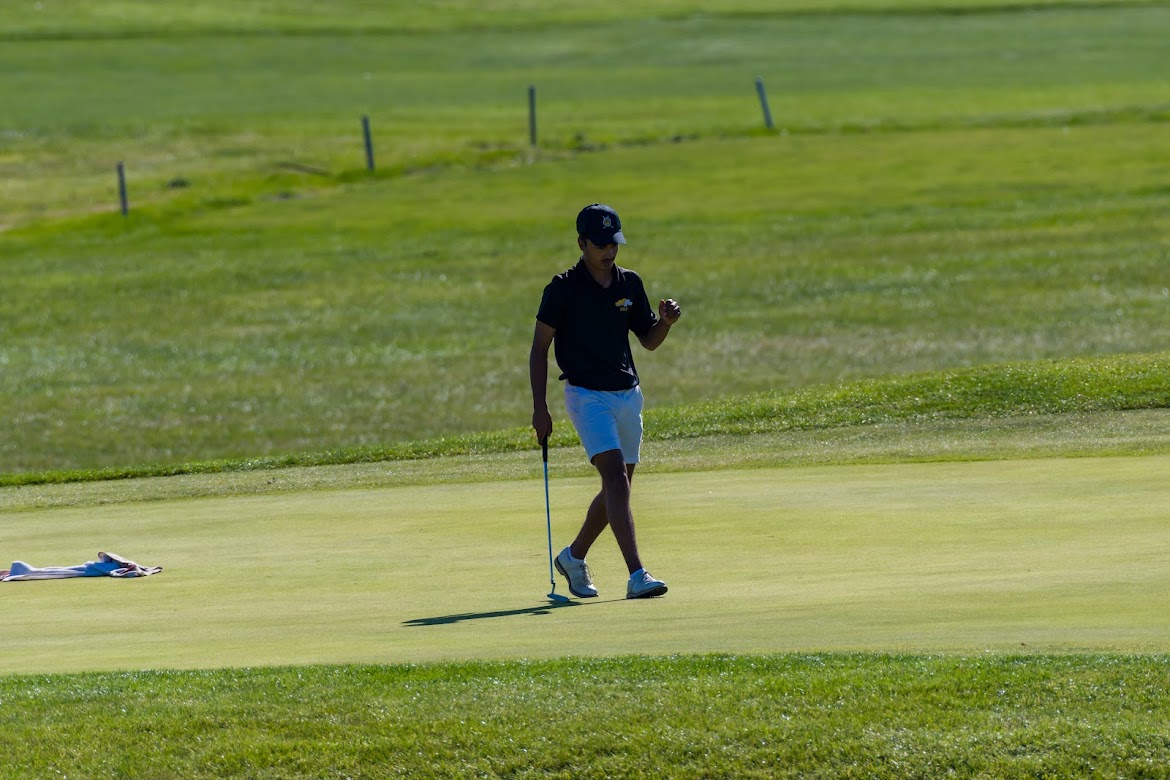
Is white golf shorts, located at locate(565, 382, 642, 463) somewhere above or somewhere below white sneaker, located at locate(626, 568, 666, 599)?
above

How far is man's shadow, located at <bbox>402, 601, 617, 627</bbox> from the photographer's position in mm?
8469

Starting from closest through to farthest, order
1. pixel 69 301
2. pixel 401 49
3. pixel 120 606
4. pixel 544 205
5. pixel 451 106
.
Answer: pixel 120 606, pixel 69 301, pixel 544 205, pixel 451 106, pixel 401 49

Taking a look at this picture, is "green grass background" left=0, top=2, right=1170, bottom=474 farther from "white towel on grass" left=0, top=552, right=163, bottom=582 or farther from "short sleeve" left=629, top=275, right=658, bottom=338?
"short sleeve" left=629, top=275, right=658, bottom=338

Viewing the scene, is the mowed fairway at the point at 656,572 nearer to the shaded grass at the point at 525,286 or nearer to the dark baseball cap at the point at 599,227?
the dark baseball cap at the point at 599,227

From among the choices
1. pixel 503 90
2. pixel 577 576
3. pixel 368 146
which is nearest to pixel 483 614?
pixel 577 576

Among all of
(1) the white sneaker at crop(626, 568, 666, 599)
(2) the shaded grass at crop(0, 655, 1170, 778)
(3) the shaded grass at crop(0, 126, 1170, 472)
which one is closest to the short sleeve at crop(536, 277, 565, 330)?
(1) the white sneaker at crop(626, 568, 666, 599)

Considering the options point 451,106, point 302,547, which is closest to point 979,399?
point 302,547

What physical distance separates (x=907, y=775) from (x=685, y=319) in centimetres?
2253

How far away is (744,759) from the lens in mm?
6512

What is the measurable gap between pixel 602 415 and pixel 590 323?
48 centimetres

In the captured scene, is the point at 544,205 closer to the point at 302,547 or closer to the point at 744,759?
the point at 302,547

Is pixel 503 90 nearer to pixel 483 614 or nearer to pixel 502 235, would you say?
pixel 502 235

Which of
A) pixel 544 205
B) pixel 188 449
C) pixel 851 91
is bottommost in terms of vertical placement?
pixel 188 449

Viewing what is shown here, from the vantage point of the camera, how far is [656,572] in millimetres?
9461
